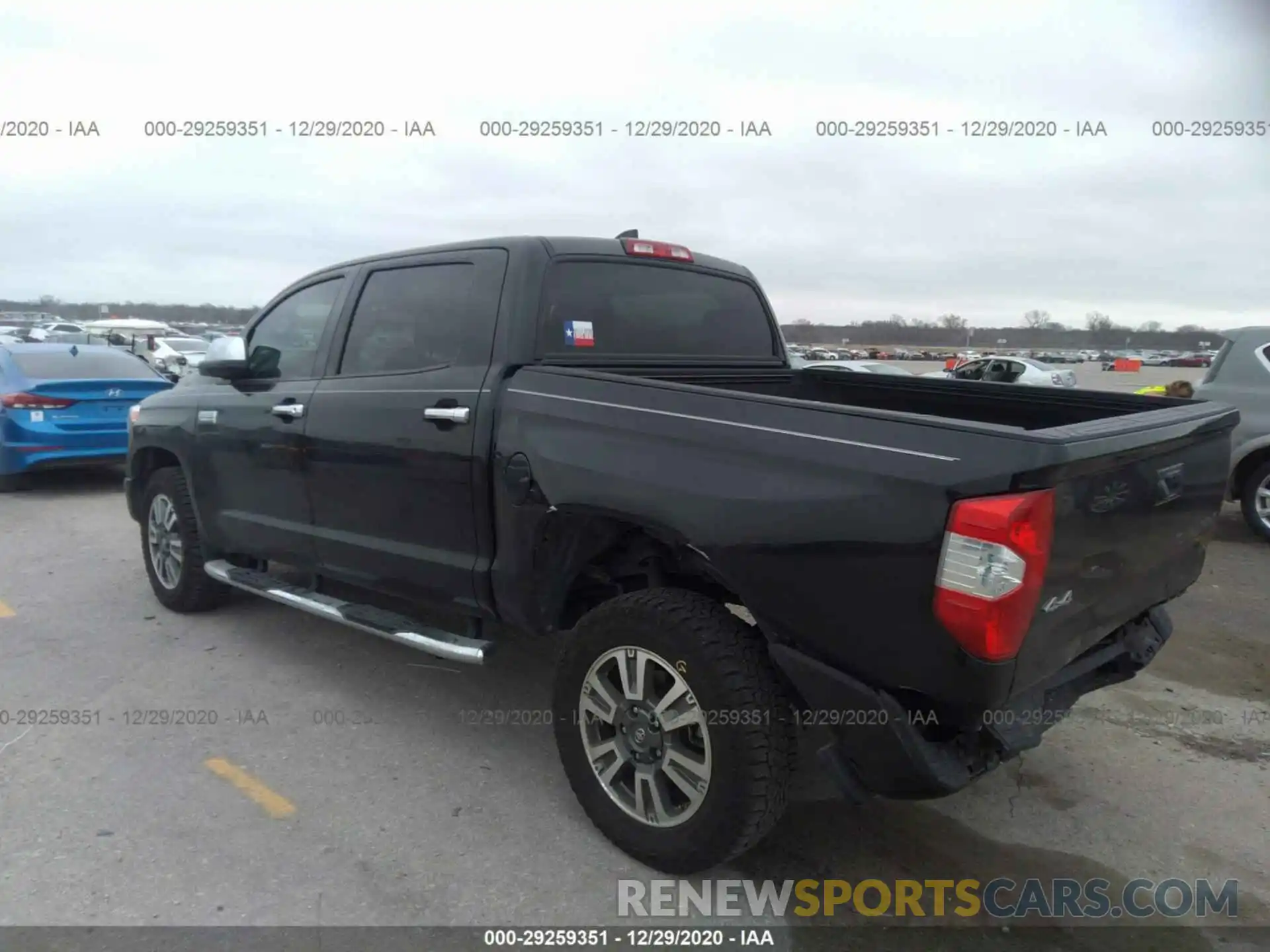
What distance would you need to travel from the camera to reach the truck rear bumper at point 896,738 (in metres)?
2.37

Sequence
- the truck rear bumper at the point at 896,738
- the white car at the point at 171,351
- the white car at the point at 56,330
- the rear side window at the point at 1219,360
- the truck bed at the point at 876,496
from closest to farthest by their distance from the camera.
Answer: the truck bed at the point at 876,496
the truck rear bumper at the point at 896,738
the rear side window at the point at 1219,360
the white car at the point at 171,351
the white car at the point at 56,330

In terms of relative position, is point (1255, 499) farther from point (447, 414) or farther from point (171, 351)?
point (171, 351)

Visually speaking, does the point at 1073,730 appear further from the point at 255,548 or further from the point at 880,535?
the point at 255,548

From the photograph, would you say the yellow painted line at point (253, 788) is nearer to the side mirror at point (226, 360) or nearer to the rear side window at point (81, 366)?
the side mirror at point (226, 360)

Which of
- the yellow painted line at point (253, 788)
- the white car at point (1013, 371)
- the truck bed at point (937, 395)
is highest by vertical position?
the truck bed at point (937, 395)

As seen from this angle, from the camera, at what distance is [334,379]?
413 cm

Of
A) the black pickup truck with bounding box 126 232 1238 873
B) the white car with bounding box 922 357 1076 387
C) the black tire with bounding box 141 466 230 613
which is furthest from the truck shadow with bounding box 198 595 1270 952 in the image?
the white car with bounding box 922 357 1076 387

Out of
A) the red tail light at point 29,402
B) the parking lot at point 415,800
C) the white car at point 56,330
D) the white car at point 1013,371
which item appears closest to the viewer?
the parking lot at point 415,800

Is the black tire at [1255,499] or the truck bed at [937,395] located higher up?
the truck bed at [937,395]

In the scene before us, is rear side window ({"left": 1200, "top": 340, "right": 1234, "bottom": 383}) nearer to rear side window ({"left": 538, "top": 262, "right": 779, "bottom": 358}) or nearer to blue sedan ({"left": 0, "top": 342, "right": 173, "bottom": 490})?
rear side window ({"left": 538, "top": 262, "right": 779, "bottom": 358})

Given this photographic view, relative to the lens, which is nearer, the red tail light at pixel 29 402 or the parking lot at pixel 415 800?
the parking lot at pixel 415 800

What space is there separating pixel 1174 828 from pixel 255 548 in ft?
13.7

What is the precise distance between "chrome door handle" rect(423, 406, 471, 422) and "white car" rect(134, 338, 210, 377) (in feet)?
73.5

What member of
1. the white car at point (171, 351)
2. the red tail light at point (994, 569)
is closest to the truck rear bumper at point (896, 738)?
the red tail light at point (994, 569)
